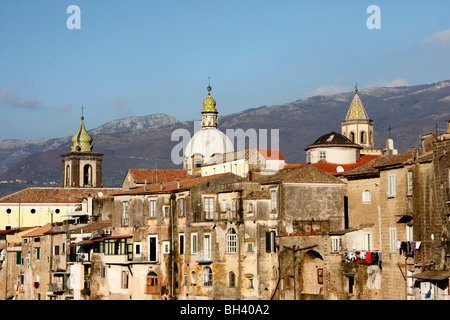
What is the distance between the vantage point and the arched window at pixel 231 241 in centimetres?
8169

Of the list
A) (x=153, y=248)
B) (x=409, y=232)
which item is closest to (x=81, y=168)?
(x=153, y=248)

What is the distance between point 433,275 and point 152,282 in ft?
108

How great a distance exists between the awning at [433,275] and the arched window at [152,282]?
30.6 metres

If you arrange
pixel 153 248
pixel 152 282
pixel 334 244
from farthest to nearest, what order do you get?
pixel 153 248
pixel 152 282
pixel 334 244

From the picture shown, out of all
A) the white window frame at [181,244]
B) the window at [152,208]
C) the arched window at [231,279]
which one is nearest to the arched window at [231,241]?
the arched window at [231,279]

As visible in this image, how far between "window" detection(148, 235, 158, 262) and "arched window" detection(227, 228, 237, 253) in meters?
10.3

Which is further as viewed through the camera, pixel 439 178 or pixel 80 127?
pixel 80 127

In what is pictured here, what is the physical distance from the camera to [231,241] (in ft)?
269

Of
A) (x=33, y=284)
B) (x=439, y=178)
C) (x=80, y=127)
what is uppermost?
(x=80, y=127)

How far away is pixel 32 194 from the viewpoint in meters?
142

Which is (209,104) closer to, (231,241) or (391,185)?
(231,241)

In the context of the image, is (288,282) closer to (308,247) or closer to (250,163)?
(308,247)
